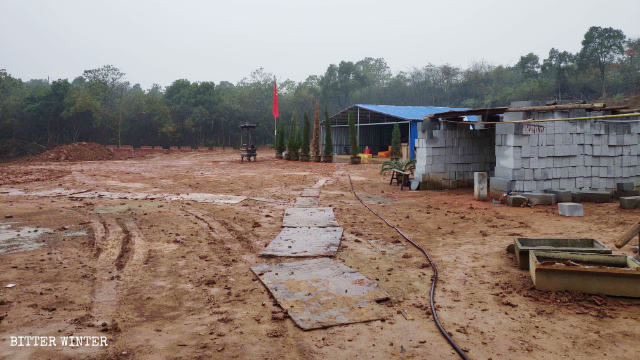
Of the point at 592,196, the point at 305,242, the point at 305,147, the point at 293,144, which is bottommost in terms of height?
the point at 305,242

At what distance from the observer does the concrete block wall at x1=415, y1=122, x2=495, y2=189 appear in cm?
1138

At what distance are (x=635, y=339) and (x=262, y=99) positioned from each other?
41883 millimetres

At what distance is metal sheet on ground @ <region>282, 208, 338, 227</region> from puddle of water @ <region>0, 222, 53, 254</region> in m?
3.68

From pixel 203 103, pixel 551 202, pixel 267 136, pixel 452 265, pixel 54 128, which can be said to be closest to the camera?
pixel 452 265

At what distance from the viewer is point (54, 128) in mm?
29906

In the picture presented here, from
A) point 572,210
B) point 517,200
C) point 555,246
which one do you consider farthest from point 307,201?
point 555,246

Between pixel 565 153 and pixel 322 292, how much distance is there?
810 cm

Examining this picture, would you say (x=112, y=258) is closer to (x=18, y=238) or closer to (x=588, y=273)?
(x=18, y=238)

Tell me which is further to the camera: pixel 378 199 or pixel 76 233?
pixel 378 199

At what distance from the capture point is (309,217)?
7574 millimetres

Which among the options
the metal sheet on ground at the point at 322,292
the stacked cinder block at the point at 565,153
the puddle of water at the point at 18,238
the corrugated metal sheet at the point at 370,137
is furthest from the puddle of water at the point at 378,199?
the corrugated metal sheet at the point at 370,137

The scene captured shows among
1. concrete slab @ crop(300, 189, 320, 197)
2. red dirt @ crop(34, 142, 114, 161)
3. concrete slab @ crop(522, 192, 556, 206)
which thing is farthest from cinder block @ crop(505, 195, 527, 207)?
red dirt @ crop(34, 142, 114, 161)

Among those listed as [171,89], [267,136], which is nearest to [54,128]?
[171,89]

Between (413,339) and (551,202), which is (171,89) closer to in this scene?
(551,202)
